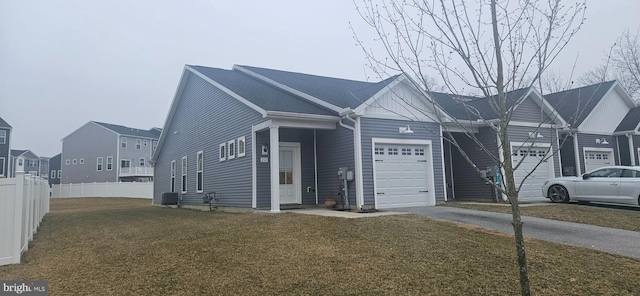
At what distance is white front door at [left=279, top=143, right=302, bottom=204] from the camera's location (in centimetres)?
1288

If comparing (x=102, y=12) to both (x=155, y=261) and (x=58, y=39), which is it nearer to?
(x=58, y=39)

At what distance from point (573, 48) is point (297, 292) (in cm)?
489

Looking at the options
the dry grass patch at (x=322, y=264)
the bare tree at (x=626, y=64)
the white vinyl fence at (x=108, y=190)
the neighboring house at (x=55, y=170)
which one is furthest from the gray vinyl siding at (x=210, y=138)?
the neighboring house at (x=55, y=170)

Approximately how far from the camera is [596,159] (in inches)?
697

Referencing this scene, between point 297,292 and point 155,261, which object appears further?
point 155,261

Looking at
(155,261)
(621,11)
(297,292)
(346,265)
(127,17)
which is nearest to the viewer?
(297,292)

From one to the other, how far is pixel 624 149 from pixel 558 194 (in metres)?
8.28

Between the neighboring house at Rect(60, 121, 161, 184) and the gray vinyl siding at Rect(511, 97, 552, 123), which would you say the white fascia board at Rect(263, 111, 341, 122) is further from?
the neighboring house at Rect(60, 121, 161, 184)

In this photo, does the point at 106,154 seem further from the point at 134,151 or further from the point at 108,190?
the point at 108,190

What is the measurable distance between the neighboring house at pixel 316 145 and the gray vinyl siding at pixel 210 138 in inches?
1.6

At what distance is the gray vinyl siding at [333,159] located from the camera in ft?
38.0

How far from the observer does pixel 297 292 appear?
4348 millimetres

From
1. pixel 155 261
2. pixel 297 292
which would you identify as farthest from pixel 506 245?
pixel 155 261

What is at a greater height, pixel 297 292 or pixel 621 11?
pixel 621 11
